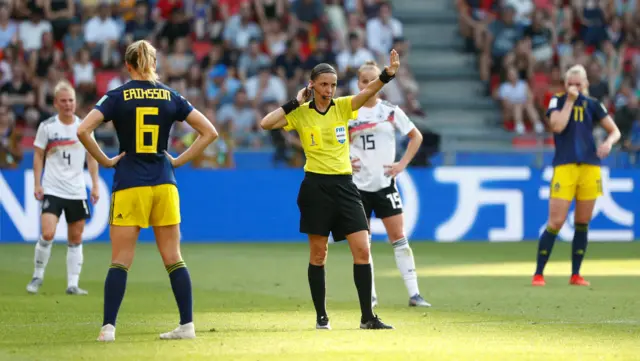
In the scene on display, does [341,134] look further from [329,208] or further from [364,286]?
[364,286]

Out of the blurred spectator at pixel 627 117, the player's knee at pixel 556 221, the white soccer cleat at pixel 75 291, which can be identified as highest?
the blurred spectator at pixel 627 117

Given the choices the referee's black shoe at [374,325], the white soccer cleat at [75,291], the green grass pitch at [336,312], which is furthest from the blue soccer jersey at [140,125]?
the white soccer cleat at [75,291]

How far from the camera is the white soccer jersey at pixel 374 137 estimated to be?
1247 cm

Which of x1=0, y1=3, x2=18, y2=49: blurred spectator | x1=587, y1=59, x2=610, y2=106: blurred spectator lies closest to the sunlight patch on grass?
x1=587, y1=59, x2=610, y2=106: blurred spectator

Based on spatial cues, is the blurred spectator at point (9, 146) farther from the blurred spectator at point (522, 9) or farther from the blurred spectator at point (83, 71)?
the blurred spectator at point (522, 9)

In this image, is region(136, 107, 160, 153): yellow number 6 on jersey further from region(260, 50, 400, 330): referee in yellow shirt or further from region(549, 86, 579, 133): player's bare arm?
region(549, 86, 579, 133): player's bare arm

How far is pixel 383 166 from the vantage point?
12.5 metres

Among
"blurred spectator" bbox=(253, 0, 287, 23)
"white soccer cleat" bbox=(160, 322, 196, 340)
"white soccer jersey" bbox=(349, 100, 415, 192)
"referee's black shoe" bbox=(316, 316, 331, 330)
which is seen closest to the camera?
"white soccer cleat" bbox=(160, 322, 196, 340)

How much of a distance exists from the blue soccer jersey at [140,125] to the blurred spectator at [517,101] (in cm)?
1815

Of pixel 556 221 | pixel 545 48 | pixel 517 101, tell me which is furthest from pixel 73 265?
pixel 545 48

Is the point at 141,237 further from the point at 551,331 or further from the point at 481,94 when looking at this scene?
the point at 551,331

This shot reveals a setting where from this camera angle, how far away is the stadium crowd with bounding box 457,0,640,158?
2744 centimetres

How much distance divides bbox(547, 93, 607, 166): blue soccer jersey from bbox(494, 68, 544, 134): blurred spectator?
1194cm

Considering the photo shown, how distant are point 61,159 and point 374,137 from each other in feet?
13.1
